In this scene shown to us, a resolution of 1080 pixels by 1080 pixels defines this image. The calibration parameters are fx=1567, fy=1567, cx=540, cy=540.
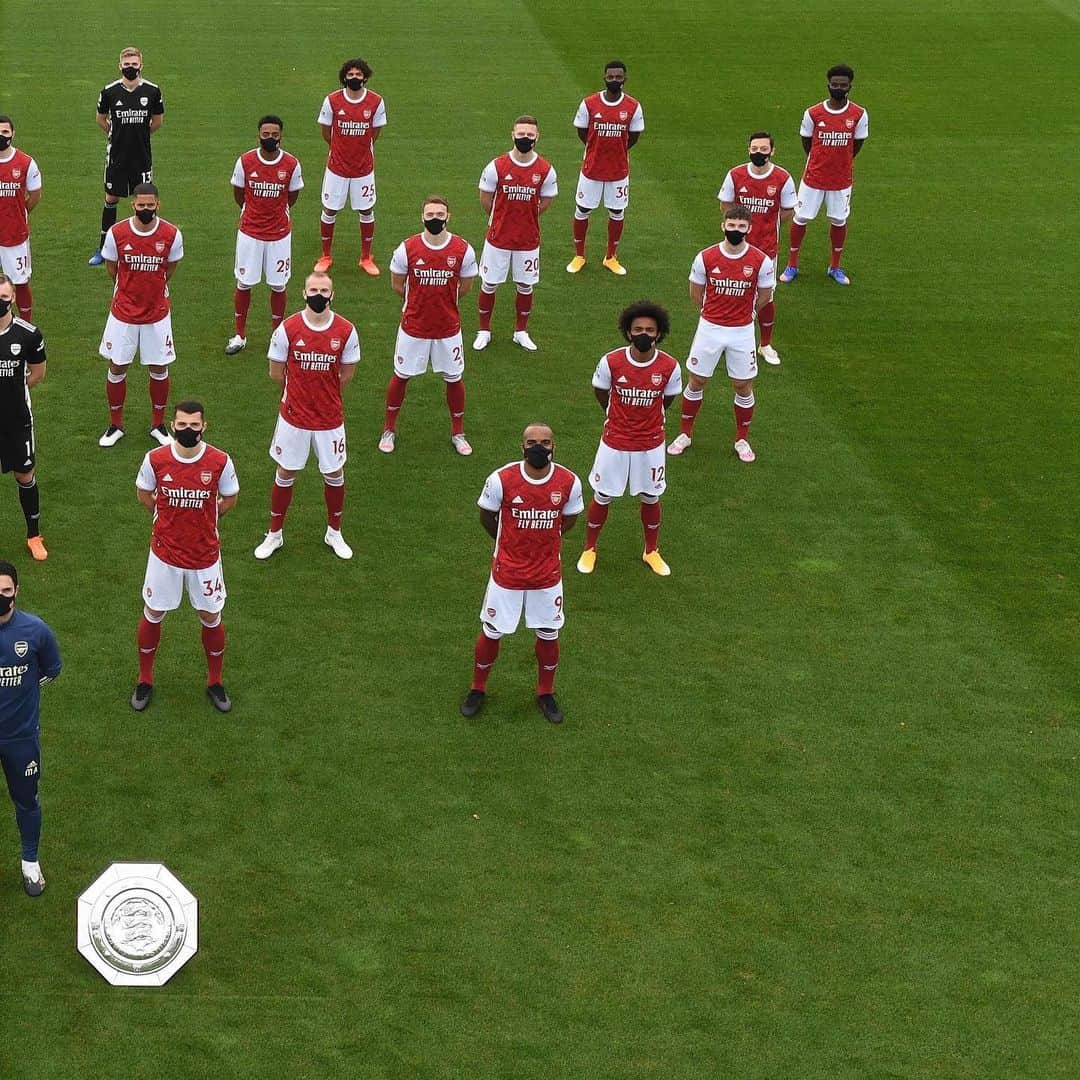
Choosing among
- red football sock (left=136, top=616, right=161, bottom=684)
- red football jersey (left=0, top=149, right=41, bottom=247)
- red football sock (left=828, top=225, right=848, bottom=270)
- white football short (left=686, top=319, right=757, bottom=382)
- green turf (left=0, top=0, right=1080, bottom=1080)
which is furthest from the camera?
red football sock (left=828, top=225, right=848, bottom=270)

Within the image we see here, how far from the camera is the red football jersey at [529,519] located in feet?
34.9

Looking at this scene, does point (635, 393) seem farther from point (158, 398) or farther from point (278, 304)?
point (278, 304)

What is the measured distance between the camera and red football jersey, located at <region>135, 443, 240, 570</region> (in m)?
10.4

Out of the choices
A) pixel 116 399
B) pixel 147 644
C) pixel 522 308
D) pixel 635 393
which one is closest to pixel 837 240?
pixel 522 308

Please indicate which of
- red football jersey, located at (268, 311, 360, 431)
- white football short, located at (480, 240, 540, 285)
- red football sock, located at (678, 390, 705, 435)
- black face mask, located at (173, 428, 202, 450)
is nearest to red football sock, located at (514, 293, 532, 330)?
white football short, located at (480, 240, 540, 285)

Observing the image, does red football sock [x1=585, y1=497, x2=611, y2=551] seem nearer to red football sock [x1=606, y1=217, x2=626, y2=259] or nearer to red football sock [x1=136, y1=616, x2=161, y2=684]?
red football sock [x1=136, y1=616, x2=161, y2=684]

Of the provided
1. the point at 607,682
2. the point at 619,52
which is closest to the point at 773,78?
the point at 619,52

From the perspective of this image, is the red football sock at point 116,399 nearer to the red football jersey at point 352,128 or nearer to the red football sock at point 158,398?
the red football sock at point 158,398

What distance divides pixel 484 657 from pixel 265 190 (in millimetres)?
6727

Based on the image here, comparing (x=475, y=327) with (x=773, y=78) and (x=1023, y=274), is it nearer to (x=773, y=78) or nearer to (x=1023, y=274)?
(x=1023, y=274)

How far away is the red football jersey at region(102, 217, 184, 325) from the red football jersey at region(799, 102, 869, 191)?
780 cm

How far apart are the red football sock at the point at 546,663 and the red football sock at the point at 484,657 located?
0.31m

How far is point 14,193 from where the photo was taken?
1520 cm

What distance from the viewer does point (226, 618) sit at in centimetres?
1205
